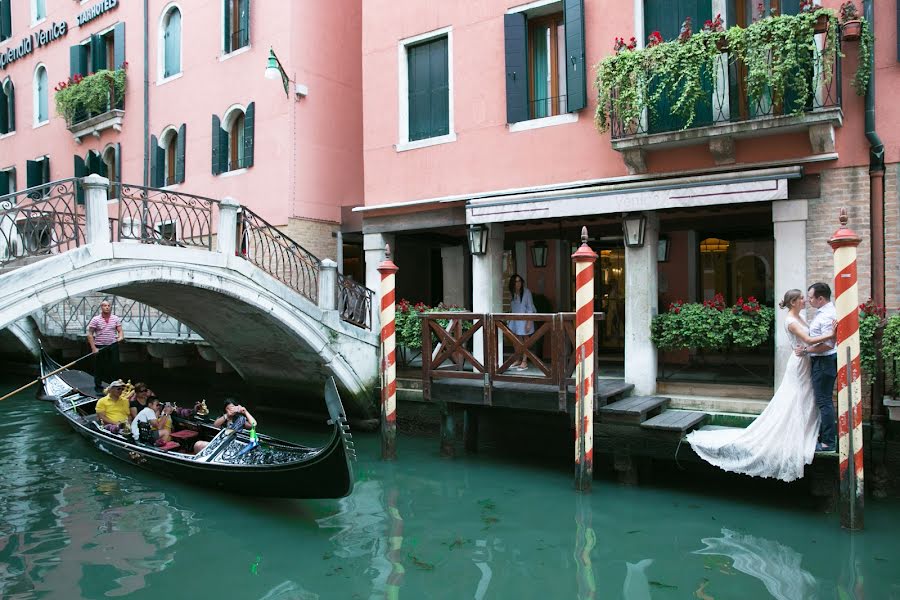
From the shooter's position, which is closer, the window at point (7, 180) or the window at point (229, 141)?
the window at point (229, 141)

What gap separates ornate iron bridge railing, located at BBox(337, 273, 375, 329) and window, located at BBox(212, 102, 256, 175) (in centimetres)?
350

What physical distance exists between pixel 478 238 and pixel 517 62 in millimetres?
2007

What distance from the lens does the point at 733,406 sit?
Answer: 22.0 feet

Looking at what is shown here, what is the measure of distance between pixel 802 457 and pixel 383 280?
4.17 m

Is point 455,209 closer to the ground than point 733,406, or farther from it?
farther from it

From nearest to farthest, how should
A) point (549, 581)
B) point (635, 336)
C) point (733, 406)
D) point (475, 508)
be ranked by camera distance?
point (549, 581)
point (475, 508)
point (733, 406)
point (635, 336)

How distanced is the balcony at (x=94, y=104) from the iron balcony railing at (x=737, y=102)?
395 inches

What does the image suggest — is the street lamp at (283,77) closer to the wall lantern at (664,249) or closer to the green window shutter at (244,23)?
the green window shutter at (244,23)

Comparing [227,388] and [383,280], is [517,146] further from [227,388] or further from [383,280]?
[227,388]

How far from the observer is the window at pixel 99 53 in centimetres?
1336

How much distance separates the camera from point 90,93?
13.7m

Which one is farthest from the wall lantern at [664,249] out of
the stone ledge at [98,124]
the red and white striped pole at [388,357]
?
the stone ledge at [98,124]

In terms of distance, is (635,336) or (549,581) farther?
(635,336)

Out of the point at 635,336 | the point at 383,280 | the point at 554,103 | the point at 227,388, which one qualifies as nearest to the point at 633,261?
the point at 635,336
